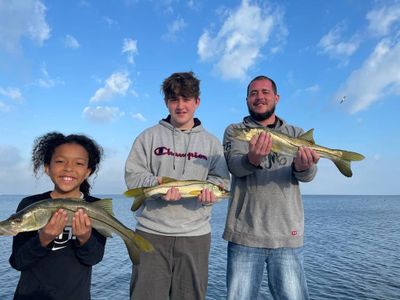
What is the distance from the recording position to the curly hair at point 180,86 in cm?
577

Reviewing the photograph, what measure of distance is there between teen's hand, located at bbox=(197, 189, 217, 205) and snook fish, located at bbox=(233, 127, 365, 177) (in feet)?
3.90

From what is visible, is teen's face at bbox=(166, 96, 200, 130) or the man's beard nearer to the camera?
teen's face at bbox=(166, 96, 200, 130)

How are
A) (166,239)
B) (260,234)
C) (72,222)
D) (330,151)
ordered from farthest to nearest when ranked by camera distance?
(330,151)
(260,234)
(166,239)
(72,222)

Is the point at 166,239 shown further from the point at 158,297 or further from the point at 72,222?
the point at 72,222

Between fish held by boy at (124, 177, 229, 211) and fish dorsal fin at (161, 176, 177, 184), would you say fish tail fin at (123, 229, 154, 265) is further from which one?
fish dorsal fin at (161, 176, 177, 184)

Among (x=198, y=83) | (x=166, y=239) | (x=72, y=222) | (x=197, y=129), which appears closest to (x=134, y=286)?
(x=166, y=239)

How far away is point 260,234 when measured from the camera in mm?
5703

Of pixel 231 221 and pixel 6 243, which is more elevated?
pixel 231 221

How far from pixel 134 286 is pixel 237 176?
8.21 ft

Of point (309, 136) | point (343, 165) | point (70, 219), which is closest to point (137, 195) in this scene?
point (70, 219)

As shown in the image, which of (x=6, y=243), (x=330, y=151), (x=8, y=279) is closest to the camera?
(x=330, y=151)

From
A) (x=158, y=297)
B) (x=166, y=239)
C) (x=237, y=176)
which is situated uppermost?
(x=237, y=176)

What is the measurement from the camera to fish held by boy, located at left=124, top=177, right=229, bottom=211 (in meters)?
5.23

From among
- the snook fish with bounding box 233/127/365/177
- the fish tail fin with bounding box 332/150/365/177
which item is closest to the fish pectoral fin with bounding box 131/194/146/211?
the snook fish with bounding box 233/127/365/177
